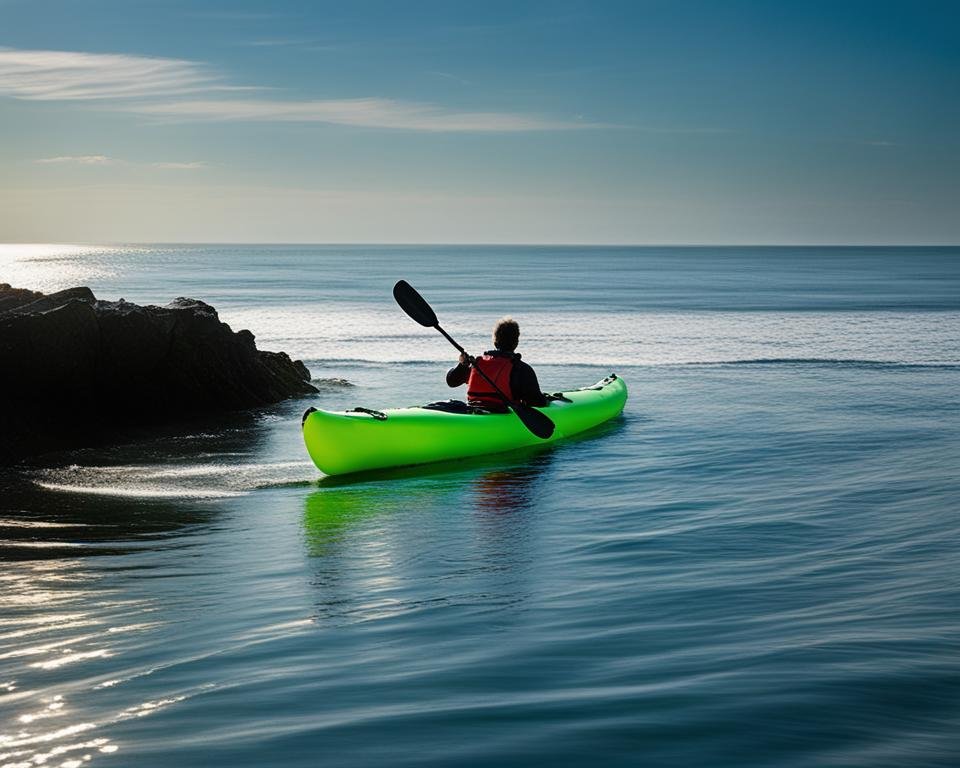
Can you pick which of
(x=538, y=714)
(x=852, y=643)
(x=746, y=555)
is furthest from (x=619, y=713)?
(x=746, y=555)

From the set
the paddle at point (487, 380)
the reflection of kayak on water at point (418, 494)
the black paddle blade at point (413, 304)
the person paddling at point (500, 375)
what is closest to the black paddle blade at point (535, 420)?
the paddle at point (487, 380)

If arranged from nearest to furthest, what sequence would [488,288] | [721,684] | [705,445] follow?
1. [721,684]
2. [705,445]
3. [488,288]

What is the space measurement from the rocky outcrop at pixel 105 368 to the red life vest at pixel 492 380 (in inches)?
155

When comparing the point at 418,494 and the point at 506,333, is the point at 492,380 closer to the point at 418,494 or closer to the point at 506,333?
the point at 506,333

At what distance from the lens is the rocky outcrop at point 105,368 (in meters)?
11.9

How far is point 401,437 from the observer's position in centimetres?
1116

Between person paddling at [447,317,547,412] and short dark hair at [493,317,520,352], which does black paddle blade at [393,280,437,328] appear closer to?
person paddling at [447,317,547,412]

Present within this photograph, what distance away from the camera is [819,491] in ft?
33.1

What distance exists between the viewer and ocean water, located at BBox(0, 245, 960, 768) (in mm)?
4227

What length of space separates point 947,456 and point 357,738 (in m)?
9.44

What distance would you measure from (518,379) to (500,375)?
0.20 metres

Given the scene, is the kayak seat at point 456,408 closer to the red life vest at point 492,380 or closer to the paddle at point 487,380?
the red life vest at point 492,380

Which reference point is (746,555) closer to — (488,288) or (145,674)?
(145,674)

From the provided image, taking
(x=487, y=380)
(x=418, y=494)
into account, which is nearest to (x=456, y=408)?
(x=487, y=380)
